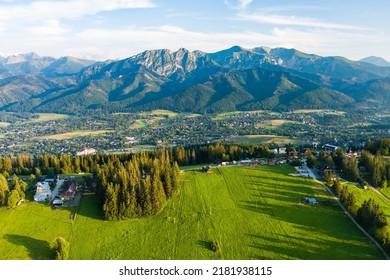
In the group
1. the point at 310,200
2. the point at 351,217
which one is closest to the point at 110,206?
the point at 310,200

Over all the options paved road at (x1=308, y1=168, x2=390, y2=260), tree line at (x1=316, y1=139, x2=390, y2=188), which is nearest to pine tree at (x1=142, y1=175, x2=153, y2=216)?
paved road at (x1=308, y1=168, x2=390, y2=260)

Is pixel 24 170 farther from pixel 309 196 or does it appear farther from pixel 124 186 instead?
pixel 309 196

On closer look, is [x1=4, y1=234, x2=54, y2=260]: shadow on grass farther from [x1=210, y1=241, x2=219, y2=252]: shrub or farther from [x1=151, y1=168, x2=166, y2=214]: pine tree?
[x1=210, y1=241, x2=219, y2=252]: shrub

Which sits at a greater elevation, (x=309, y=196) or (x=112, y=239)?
(x=309, y=196)

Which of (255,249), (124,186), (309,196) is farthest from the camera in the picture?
(309,196)

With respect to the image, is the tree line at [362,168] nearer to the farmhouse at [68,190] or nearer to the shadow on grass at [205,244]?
the shadow on grass at [205,244]

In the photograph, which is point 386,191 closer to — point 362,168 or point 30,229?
point 362,168

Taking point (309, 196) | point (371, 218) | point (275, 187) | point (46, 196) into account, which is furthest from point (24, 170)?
point (371, 218)
